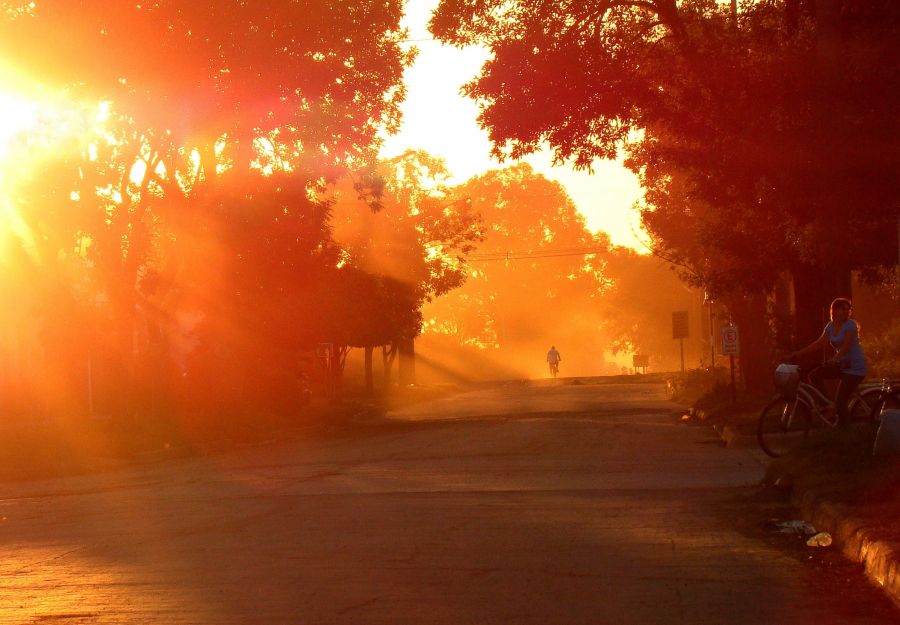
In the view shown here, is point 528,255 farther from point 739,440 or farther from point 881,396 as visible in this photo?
point 881,396

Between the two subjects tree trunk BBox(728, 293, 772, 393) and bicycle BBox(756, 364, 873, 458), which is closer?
bicycle BBox(756, 364, 873, 458)

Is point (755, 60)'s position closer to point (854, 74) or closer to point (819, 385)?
point (854, 74)

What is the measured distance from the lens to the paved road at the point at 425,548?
305 inches

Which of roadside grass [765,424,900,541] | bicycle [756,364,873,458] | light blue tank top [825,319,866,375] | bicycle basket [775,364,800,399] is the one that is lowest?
roadside grass [765,424,900,541]

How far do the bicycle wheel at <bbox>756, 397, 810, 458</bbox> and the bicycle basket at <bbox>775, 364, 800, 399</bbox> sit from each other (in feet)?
0.52

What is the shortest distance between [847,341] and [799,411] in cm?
130

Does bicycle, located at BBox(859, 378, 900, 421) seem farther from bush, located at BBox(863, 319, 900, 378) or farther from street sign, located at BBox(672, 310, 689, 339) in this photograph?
street sign, located at BBox(672, 310, 689, 339)

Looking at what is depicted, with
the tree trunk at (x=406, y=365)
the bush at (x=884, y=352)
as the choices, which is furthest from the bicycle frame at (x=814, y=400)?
the tree trunk at (x=406, y=365)

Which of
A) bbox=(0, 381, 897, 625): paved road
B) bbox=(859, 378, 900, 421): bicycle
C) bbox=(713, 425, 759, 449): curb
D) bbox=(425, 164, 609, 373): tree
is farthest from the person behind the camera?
bbox=(425, 164, 609, 373): tree

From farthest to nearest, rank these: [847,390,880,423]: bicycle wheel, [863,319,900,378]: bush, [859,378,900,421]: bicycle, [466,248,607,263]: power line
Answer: [466,248,607,263]: power line → [863,319,900,378]: bush → [847,390,880,423]: bicycle wheel → [859,378,900,421]: bicycle

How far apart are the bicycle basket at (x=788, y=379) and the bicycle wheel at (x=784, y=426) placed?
0.52 feet

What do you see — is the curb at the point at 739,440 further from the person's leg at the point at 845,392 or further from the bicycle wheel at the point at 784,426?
the person's leg at the point at 845,392

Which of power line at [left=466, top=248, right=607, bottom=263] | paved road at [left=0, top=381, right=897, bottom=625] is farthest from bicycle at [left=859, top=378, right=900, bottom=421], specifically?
power line at [left=466, top=248, right=607, bottom=263]

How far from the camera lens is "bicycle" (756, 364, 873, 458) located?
1691 cm
